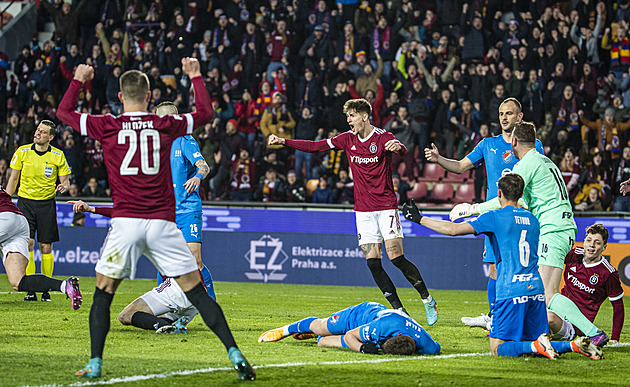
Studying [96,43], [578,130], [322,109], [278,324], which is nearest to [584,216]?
[578,130]

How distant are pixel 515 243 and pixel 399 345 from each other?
1.27 m

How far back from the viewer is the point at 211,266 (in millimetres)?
16719

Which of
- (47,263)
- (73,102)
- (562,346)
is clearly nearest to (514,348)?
(562,346)

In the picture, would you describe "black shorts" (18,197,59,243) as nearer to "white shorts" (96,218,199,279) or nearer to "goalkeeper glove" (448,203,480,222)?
"white shorts" (96,218,199,279)

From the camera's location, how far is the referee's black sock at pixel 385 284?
9570 millimetres

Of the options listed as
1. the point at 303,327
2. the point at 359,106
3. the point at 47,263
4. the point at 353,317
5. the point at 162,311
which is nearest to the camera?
the point at 353,317

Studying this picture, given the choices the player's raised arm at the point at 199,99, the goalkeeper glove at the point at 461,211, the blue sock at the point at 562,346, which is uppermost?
the player's raised arm at the point at 199,99

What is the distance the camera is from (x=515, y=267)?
6875 millimetres

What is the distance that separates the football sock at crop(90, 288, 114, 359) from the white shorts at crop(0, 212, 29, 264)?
16.0 feet

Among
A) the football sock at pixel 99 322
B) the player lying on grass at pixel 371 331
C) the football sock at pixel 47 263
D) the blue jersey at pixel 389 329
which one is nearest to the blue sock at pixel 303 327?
the player lying on grass at pixel 371 331

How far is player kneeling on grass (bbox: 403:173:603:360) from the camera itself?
6832mm

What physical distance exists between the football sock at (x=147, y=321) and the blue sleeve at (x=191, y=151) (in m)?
1.81

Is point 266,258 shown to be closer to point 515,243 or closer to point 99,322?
point 515,243

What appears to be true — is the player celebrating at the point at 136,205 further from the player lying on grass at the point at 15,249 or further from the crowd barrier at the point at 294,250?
the crowd barrier at the point at 294,250
